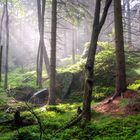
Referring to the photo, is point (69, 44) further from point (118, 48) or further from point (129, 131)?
point (129, 131)

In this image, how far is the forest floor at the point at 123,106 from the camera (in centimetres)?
1252

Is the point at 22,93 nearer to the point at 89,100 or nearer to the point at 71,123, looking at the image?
the point at 71,123

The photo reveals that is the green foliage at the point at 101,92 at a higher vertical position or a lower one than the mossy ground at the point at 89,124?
higher

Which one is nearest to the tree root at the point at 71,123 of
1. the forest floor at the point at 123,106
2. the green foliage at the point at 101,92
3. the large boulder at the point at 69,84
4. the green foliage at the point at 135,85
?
the forest floor at the point at 123,106

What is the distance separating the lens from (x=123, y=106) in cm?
1309

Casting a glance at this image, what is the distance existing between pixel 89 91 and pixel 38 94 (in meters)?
9.02

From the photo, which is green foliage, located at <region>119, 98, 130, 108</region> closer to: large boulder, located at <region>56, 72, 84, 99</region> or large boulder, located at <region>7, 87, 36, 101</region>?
large boulder, located at <region>56, 72, 84, 99</region>

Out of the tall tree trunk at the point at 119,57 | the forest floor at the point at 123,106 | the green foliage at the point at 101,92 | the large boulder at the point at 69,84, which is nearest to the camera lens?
the forest floor at the point at 123,106

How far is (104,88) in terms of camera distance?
60.7ft

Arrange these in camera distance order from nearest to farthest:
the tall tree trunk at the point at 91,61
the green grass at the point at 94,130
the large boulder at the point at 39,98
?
the green grass at the point at 94,130 < the tall tree trunk at the point at 91,61 < the large boulder at the point at 39,98

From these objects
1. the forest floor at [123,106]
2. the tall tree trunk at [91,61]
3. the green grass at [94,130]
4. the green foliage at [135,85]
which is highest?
the tall tree trunk at [91,61]

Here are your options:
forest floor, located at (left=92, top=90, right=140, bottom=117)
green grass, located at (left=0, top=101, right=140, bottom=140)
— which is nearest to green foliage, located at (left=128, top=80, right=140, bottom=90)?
forest floor, located at (left=92, top=90, right=140, bottom=117)

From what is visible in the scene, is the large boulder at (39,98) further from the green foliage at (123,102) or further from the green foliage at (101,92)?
the green foliage at (123,102)

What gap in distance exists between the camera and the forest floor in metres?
12.5
